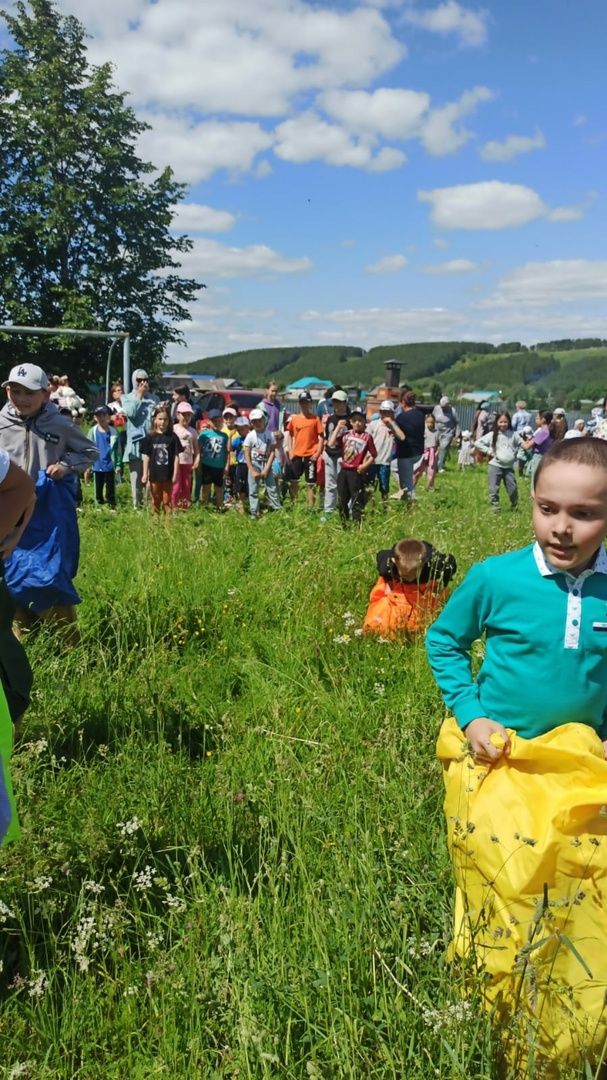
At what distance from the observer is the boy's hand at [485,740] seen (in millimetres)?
1832

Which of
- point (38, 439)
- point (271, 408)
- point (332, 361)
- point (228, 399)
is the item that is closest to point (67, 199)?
point (228, 399)

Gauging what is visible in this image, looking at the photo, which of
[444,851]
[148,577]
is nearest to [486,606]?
[444,851]

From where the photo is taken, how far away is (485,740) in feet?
6.09

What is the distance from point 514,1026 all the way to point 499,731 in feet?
2.03

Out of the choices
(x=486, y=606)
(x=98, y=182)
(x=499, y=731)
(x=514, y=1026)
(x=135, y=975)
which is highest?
(x=98, y=182)

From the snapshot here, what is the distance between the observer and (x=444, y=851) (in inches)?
94.4

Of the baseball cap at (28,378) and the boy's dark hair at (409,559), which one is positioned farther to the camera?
the boy's dark hair at (409,559)

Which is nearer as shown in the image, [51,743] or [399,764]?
[399,764]

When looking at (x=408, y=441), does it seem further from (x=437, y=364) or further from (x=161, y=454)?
(x=437, y=364)

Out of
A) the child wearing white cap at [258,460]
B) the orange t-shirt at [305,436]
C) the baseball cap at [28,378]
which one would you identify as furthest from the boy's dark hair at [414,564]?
the orange t-shirt at [305,436]

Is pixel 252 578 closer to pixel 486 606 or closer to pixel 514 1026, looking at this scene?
pixel 486 606

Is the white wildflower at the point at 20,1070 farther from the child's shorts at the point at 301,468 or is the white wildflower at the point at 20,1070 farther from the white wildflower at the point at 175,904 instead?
the child's shorts at the point at 301,468

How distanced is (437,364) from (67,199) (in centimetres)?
11462

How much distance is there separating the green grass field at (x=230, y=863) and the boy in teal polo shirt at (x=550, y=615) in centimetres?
60
